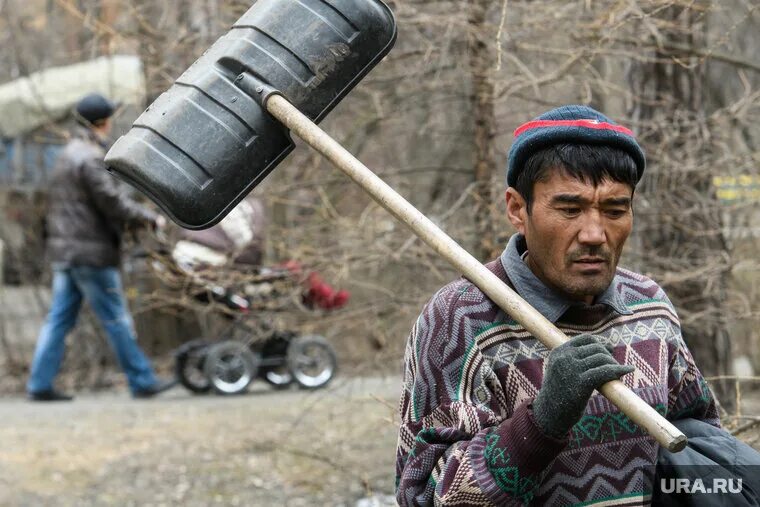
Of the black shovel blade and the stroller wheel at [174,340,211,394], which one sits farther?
the stroller wheel at [174,340,211,394]

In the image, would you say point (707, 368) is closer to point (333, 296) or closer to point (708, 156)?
point (708, 156)

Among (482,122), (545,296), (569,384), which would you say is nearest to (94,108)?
(482,122)

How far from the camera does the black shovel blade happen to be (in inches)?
109

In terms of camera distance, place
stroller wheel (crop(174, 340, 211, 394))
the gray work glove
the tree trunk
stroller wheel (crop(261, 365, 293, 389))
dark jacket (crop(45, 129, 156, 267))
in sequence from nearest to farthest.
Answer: the gray work glove → the tree trunk → dark jacket (crop(45, 129, 156, 267)) → stroller wheel (crop(174, 340, 211, 394)) → stroller wheel (crop(261, 365, 293, 389))

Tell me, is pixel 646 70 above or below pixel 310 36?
above

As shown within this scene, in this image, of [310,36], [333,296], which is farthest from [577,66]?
[310,36]

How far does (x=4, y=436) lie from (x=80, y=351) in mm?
2461

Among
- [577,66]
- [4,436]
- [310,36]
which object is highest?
[577,66]

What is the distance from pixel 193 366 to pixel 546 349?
22.3ft

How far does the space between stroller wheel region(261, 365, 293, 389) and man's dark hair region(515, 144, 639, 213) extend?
671cm

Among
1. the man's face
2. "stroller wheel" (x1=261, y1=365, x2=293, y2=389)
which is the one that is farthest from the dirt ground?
the man's face

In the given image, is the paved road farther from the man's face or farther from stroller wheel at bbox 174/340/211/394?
the man's face

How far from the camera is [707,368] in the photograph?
5387mm

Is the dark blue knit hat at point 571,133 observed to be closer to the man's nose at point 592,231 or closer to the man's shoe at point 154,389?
the man's nose at point 592,231
